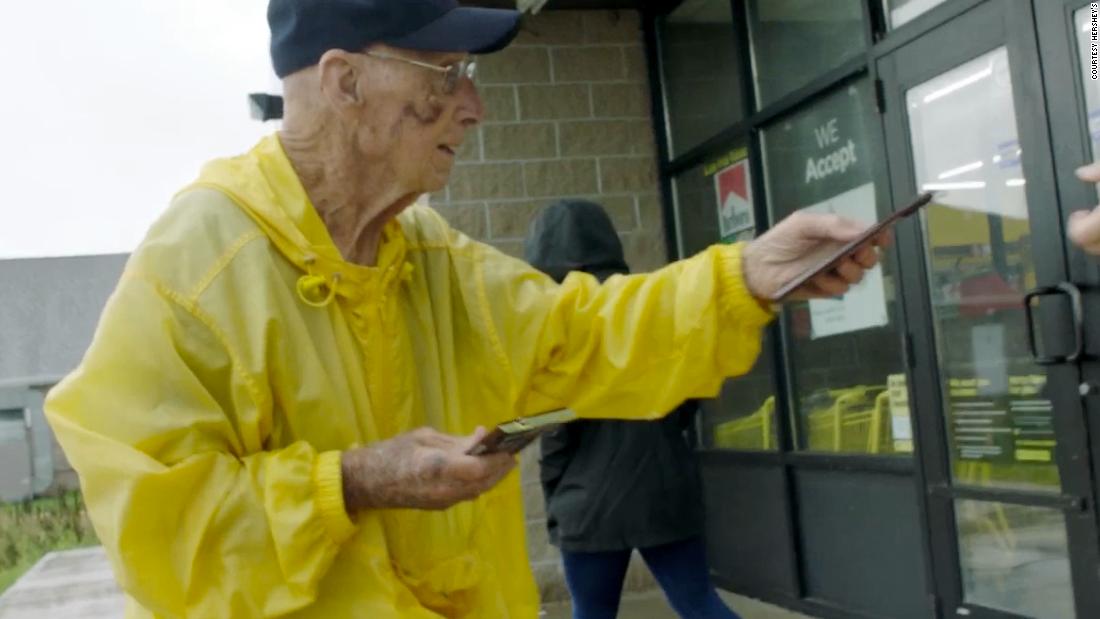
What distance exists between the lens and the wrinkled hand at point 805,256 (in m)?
1.94

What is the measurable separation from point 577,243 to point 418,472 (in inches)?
117

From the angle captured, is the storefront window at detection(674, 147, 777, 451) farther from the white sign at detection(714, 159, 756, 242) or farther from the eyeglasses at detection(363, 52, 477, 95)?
the eyeglasses at detection(363, 52, 477, 95)

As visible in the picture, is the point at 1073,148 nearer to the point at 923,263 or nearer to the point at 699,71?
the point at 923,263

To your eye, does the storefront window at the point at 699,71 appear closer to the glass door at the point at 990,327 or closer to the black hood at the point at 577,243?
the glass door at the point at 990,327

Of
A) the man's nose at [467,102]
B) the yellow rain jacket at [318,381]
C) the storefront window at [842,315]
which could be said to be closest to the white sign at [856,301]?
the storefront window at [842,315]

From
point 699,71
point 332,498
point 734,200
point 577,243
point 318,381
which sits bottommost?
point 332,498

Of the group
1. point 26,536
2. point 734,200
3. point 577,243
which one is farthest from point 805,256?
point 26,536

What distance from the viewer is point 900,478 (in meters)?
5.71

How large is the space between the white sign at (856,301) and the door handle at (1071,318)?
119 centimetres

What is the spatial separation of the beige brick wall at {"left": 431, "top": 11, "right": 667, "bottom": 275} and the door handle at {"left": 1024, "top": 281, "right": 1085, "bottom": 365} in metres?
3.55

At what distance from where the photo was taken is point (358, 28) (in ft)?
6.32

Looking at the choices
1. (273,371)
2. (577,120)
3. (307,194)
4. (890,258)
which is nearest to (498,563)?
(273,371)

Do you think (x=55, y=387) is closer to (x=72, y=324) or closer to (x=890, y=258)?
(x=890, y=258)

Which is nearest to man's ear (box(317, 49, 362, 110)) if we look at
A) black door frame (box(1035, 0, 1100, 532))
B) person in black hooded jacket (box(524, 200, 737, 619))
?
person in black hooded jacket (box(524, 200, 737, 619))
